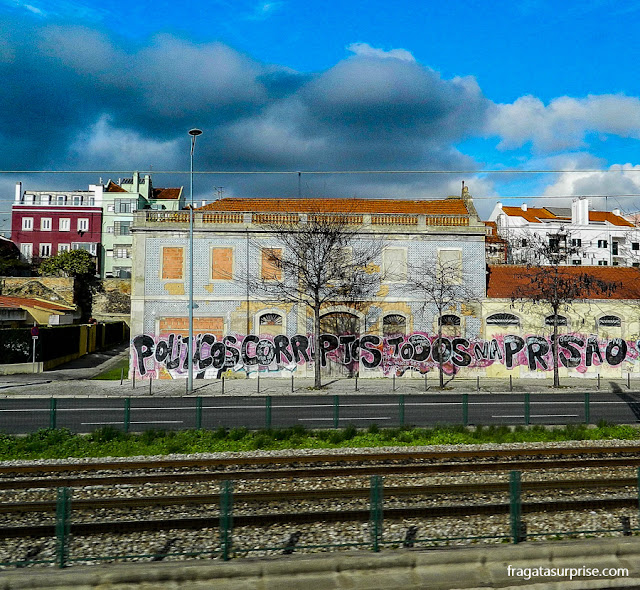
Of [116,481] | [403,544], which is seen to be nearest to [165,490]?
[116,481]

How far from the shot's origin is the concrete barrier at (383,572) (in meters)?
7.68

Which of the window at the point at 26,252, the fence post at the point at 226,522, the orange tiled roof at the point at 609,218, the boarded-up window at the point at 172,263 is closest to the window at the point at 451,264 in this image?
the boarded-up window at the point at 172,263

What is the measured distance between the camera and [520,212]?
8850cm

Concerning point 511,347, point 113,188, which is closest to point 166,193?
point 113,188

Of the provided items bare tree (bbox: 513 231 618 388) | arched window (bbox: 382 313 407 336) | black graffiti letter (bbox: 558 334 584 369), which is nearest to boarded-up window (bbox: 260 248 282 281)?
arched window (bbox: 382 313 407 336)

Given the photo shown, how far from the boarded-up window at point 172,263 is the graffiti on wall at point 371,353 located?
3314 millimetres

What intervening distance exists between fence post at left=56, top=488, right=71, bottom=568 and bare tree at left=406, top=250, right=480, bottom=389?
2644 centimetres

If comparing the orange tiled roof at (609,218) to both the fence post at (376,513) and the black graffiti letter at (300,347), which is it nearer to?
the black graffiti letter at (300,347)

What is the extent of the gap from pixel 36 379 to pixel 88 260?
36618mm

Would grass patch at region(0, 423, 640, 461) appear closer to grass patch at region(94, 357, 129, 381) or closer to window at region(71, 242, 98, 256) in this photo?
grass patch at region(94, 357, 129, 381)

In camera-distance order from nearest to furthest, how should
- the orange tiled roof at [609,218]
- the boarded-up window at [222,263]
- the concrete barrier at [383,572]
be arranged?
the concrete barrier at [383,572] < the boarded-up window at [222,263] < the orange tiled roof at [609,218]

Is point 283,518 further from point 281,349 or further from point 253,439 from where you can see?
point 281,349

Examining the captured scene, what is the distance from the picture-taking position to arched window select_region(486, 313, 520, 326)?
3375 centimetres

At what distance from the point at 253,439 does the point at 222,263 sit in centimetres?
1736
